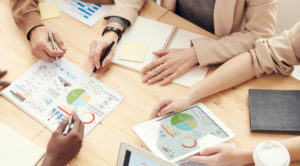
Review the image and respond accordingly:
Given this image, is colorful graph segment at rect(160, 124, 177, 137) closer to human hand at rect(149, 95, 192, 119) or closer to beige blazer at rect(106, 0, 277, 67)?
human hand at rect(149, 95, 192, 119)

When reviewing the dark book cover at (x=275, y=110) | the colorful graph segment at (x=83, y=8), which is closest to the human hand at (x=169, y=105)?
the dark book cover at (x=275, y=110)

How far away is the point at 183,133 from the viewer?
40.8 inches

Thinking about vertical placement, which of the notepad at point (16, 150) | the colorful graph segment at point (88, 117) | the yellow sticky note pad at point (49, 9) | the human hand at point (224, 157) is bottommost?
the human hand at point (224, 157)

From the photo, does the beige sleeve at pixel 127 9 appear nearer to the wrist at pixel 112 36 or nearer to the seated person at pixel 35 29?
the wrist at pixel 112 36

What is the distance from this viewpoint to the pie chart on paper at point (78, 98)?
113 centimetres

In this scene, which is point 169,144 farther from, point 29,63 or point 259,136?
point 29,63

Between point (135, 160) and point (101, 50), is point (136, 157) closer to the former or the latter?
point (135, 160)

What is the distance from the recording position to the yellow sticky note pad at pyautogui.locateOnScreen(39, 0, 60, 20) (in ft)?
4.69

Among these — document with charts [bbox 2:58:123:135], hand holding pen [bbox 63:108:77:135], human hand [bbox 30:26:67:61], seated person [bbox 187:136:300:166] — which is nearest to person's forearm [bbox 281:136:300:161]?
seated person [bbox 187:136:300:166]

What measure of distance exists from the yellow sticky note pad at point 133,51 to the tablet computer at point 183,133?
30cm

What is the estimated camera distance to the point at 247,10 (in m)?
1.24

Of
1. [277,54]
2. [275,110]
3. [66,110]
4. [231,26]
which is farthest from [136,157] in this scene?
[231,26]

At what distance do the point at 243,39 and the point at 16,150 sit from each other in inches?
36.4

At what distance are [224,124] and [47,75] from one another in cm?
69
